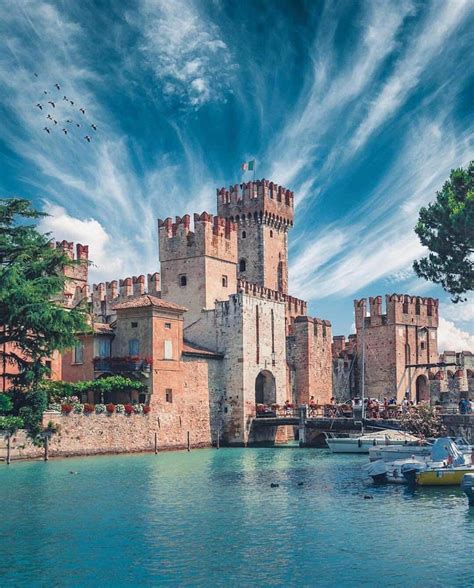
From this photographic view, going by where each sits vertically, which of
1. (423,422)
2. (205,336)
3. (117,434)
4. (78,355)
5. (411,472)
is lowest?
(411,472)

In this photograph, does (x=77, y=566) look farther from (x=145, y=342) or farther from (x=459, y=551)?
(x=145, y=342)

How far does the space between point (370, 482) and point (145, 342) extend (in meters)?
18.1

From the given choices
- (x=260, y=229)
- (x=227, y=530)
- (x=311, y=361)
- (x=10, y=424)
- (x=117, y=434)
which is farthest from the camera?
(x=260, y=229)

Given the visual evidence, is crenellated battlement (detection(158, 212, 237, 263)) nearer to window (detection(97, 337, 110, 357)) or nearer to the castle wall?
the castle wall

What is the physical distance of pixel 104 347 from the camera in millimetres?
44281

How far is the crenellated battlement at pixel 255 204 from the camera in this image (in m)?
62.6

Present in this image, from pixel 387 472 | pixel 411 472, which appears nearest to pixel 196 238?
pixel 387 472

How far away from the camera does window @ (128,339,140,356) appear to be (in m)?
43.9

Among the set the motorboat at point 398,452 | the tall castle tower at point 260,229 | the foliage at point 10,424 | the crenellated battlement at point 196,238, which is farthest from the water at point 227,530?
the tall castle tower at point 260,229

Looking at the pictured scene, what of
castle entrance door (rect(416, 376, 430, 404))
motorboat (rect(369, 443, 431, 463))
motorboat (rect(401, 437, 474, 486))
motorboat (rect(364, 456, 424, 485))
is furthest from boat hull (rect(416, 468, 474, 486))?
castle entrance door (rect(416, 376, 430, 404))

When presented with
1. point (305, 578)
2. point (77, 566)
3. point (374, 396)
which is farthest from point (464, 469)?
point (374, 396)

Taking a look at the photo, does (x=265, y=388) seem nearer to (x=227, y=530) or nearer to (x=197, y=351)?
(x=197, y=351)

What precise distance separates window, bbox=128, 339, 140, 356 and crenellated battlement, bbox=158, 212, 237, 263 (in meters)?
7.96

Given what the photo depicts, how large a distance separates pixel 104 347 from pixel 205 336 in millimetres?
6815
